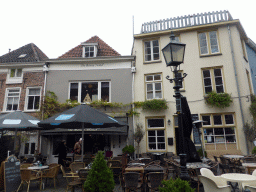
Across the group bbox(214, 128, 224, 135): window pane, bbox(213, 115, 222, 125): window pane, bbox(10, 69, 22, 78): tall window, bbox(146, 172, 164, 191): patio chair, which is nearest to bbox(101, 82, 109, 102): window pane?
bbox(10, 69, 22, 78): tall window

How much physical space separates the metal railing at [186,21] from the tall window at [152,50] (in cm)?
109

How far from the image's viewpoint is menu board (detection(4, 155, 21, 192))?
22.7ft

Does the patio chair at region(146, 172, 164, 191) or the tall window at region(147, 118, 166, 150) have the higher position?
the tall window at region(147, 118, 166, 150)

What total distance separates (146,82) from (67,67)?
6.36 meters

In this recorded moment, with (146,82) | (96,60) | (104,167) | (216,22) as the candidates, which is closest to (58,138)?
(96,60)

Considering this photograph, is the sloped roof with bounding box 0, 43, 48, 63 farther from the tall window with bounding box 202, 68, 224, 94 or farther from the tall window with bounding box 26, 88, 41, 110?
the tall window with bounding box 202, 68, 224, 94

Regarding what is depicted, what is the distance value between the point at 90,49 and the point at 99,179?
1327cm

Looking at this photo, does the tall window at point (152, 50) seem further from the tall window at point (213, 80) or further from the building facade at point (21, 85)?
the building facade at point (21, 85)

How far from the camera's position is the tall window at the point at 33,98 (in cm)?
1519

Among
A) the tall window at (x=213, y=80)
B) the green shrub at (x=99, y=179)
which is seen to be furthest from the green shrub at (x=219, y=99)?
the green shrub at (x=99, y=179)

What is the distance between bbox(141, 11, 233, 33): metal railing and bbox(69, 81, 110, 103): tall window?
18.5 ft

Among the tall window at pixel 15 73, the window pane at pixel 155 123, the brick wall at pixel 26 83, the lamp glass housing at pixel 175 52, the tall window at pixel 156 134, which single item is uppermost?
the tall window at pixel 15 73

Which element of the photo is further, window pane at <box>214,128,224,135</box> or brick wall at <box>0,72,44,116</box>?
brick wall at <box>0,72,44,116</box>

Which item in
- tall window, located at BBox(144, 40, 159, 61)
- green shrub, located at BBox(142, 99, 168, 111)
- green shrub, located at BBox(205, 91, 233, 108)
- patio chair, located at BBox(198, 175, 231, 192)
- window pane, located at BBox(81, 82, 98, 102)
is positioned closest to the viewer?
patio chair, located at BBox(198, 175, 231, 192)
